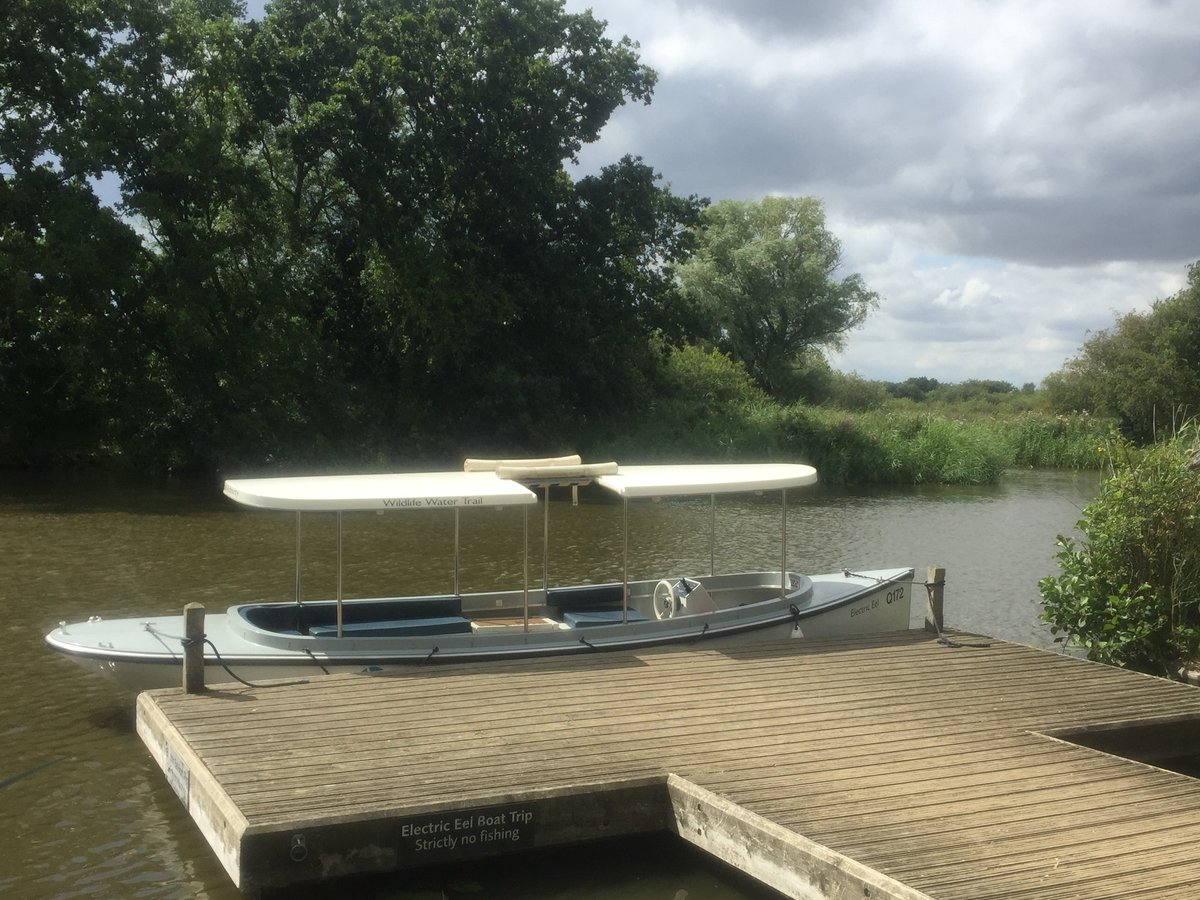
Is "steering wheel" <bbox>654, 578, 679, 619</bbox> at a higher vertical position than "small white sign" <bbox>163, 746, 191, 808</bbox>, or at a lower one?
higher

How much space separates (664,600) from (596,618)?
0.95 m

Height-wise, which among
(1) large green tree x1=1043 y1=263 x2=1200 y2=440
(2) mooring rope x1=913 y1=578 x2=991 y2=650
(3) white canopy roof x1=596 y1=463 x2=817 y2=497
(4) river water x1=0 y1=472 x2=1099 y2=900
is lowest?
(4) river water x1=0 y1=472 x2=1099 y2=900

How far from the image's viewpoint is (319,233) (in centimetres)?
3619

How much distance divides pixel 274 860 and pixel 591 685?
3393 millimetres

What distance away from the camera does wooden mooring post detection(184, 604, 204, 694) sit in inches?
326

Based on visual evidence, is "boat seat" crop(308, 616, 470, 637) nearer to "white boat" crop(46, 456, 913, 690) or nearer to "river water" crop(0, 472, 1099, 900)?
"white boat" crop(46, 456, 913, 690)

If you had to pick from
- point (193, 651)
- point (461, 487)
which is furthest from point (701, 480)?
point (193, 651)

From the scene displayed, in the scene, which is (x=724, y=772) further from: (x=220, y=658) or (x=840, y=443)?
(x=840, y=443)

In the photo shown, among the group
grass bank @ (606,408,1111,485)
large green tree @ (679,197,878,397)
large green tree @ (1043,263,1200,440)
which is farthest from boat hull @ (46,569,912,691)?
large green tree @ (679,197,878,397)

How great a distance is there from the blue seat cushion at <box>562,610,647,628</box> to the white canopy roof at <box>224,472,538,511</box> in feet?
5.20

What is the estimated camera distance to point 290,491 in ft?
29.8

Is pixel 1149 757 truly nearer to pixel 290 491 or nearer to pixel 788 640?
pixel 788 640

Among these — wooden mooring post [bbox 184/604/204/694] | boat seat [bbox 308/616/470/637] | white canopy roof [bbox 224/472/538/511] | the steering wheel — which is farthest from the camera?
the steering wheel

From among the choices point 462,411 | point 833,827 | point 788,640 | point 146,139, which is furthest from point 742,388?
point 833,827
